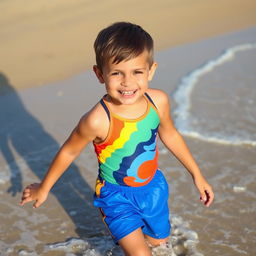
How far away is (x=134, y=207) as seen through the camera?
287cm

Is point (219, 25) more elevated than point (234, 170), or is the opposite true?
point (234, 170)

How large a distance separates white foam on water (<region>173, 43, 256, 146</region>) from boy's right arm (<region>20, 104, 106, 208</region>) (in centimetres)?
234

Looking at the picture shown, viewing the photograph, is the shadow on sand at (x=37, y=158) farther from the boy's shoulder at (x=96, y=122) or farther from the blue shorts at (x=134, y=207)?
the boy's shoulder at (x=96, y=122)

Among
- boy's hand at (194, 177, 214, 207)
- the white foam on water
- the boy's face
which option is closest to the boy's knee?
boy's hand at (194, 177, 214, 207)

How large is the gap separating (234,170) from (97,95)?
2611 millimetres

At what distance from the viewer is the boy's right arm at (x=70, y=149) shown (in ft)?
8.85

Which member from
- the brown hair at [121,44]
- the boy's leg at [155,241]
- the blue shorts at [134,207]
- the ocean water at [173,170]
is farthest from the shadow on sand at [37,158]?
the brown hair at [121,44]

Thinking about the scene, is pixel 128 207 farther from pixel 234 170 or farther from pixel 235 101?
pixel 235 101

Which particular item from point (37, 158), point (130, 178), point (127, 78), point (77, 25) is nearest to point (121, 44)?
point (127, 78)

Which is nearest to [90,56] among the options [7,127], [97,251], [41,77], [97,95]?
[41,77]

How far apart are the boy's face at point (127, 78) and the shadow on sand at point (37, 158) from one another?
4.39 ft

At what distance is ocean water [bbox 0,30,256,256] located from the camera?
3354mm

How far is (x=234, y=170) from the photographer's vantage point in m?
4.20

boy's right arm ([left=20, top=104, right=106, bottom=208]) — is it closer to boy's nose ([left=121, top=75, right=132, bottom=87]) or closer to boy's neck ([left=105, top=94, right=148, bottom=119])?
boy's neck ([left=105, top=94, right=148, bottom=119])
